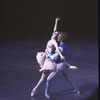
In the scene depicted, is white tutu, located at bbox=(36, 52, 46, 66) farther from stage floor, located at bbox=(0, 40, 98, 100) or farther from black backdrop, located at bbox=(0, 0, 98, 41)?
black backdrop, located at bbox=(0, 0, 98, 41)

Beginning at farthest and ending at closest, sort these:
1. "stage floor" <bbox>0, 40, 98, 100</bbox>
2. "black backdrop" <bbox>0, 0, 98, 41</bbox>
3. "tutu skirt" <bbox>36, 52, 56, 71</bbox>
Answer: "black backdrop" <bbox>0, 0, 98, 41</bbox> → "stage floor" <bbox>0, 40, 98, 100</bbox> → "tutu skirt" <bbox>36, 52, 56, 71</bbox>

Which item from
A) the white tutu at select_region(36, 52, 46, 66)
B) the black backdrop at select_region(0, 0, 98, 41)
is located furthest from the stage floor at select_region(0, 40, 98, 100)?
the black backdrop at select_region(0, 0, 98, 41)

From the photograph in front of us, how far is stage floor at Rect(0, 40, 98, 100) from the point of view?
290 inches

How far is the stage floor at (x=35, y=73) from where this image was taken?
7.36 m

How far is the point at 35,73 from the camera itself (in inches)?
363

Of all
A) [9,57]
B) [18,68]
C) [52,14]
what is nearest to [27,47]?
[9,57]

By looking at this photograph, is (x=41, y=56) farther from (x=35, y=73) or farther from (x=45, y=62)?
(x=35, y=73)

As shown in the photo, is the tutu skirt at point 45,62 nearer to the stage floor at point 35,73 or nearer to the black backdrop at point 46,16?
the stage floor at point 35,73

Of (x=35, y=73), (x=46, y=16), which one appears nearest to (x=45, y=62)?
(x=35, y=73)

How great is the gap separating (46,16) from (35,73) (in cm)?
1208

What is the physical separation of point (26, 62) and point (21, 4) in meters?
11.4

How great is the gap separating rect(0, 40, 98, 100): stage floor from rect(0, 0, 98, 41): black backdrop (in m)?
4.33

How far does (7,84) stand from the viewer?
26.7 feet

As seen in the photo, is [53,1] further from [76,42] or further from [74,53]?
[74,53]
